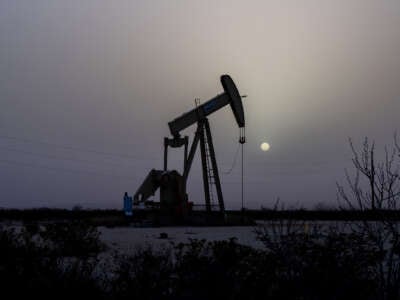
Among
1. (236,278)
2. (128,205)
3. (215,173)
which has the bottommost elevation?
(236,278)

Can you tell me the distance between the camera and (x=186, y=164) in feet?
74.3

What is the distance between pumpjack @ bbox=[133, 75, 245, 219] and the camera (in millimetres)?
21828

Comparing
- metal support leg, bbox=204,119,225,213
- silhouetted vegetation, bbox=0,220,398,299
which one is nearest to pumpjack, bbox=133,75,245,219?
metal support leg, bbox=204,119,225,213

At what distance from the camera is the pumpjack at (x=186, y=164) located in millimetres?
21828

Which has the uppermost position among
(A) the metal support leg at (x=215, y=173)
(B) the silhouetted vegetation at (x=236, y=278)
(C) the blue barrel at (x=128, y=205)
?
(A) the metal support leg at (x=215, y=173)

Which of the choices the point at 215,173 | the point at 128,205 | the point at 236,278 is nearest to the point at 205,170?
the point at 215,173

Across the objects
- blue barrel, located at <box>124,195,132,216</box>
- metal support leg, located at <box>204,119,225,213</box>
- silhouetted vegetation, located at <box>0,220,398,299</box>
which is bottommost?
silhouetted vegetation, located at <box>0,220,398,299</box>

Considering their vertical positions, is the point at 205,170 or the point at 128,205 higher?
the point at 205,170

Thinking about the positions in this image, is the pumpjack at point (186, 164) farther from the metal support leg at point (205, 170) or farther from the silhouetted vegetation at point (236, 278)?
the silhouetted vegetation at point (236, 278)

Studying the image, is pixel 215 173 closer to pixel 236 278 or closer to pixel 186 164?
pixel 186 164

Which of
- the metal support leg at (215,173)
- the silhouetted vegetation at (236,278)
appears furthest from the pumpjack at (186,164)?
the silhouetted vegetation at (236,278)

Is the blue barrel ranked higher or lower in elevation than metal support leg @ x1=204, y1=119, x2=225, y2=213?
lower

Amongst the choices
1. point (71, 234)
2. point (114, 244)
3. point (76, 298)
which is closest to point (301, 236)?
point (76, 298)

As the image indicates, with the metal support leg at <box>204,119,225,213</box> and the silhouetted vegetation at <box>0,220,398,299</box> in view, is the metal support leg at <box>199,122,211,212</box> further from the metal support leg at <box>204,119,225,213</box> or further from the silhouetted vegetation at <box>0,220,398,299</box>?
the silhouetted vegetation at <box>0,220,398,299</box>
